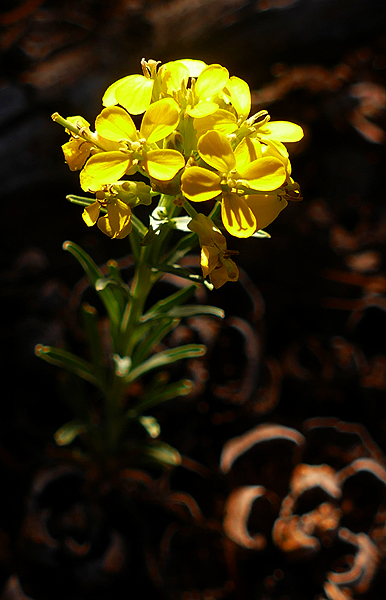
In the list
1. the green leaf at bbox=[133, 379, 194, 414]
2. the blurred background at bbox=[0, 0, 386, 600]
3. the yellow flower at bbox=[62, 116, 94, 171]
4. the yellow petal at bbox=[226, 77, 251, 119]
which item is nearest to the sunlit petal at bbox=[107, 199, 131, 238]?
the yellow flower at bbox=[62, 116, 94, 171]

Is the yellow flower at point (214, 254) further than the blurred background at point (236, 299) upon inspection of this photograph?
No

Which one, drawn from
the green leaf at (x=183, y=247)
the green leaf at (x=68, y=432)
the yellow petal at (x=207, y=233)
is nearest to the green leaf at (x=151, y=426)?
the green leaf at (x=68, y=432)

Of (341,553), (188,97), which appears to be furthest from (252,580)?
(188,97)

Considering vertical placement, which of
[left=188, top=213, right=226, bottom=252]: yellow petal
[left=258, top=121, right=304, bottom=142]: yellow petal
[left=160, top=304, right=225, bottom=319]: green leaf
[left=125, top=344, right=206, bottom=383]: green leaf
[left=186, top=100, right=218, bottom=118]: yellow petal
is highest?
[left=186, top=100, right=218, bottom=118]: yellow petal

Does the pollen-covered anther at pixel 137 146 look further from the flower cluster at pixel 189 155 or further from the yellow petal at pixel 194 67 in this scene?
the yellow petal at pixel 194 67

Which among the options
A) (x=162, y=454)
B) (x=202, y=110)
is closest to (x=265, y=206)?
(x=202, y=110)

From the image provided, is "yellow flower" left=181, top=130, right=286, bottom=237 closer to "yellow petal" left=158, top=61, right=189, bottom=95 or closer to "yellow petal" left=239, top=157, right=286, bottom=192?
"yellow petal" left=239, top=157, right=286, bottom=192

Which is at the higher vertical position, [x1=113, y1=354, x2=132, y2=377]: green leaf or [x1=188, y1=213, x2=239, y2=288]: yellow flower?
[x1=188, y1=213, x2=239, y2=288]: yellow flower
